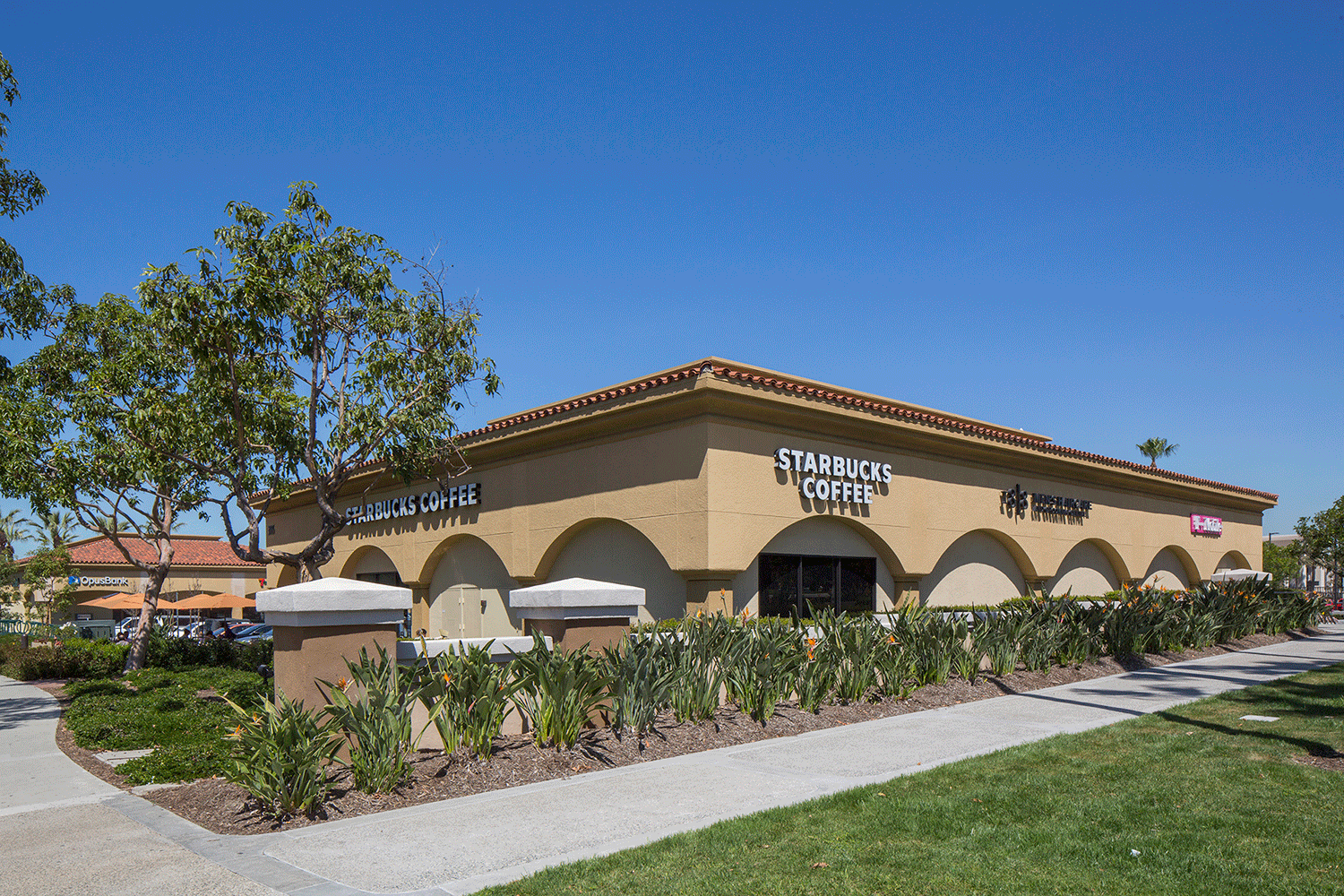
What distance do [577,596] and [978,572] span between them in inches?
637

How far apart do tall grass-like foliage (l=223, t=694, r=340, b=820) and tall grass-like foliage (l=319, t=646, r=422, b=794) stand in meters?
0.31

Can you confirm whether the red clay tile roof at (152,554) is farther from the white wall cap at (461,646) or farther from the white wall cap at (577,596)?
the white wall cap at (461,646)

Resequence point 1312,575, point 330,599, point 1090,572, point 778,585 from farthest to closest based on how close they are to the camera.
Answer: point 1312,575
point 1090,572
point 778,585
point 330,599

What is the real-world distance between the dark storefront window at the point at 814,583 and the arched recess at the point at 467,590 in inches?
280

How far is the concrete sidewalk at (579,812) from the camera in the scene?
21.5ft

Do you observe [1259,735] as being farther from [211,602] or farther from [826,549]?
[211,602]

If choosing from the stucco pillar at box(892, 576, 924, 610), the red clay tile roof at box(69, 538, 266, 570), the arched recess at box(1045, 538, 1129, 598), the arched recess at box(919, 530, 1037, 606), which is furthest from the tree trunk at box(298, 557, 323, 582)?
the red clay tile roof at box(69, 538, 266, 570)

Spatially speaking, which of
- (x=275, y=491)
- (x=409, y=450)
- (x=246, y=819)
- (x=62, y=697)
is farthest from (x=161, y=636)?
(x=246, y=819)

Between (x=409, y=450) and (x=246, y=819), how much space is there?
1009 cm

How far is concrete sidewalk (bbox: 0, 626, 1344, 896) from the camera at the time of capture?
656cm

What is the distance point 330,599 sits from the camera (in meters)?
9.16

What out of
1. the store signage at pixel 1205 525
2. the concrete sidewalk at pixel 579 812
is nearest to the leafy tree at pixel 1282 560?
the store signage at pixel 1205 525

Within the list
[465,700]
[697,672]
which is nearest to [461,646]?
[465,700]

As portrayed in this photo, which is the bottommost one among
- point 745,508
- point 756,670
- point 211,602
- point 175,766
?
point 175,766
